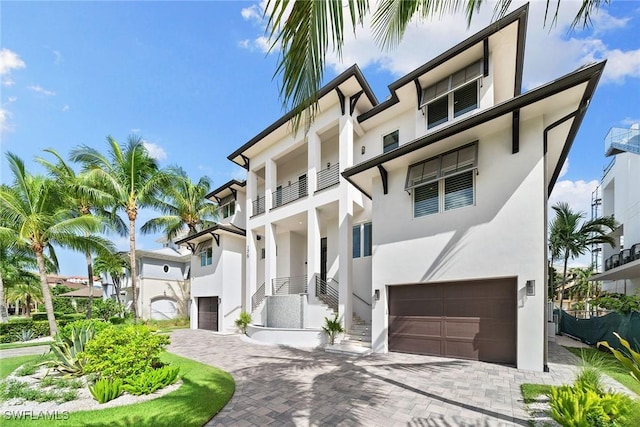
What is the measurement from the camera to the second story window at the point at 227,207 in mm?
23480

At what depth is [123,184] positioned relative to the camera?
17.7 m

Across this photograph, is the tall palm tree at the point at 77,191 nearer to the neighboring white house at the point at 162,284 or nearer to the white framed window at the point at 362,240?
the neighboring white house at the point at 162,284

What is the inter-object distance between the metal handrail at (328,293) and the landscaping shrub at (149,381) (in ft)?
25.8

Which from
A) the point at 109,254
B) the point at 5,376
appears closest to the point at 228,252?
the point at 109,254

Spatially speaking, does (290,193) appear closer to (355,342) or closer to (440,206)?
(355,342)

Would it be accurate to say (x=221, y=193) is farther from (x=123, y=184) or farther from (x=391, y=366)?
(x=391, y=366)

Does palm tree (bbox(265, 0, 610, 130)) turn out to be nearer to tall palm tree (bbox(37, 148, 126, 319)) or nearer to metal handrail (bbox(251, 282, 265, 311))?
metal handrail (bbox(251, 282, 265, 311))

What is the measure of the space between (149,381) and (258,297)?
12.4m

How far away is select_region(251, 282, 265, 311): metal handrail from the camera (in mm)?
18219

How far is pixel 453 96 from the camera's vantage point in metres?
11.8

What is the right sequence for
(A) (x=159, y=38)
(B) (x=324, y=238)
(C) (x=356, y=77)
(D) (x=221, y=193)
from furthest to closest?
(D) (x=221, y=193) → (B) (x=324, y=238) → (C) (x=356, y=77) → (A) (x=159, y=38)

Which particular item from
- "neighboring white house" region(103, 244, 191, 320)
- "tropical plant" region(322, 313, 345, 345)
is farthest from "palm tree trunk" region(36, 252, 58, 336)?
"tropical plant" region(322, 313, 345, 345)

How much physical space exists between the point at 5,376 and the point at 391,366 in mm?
10846

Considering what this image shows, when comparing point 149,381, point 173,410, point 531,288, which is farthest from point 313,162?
point 173,410
